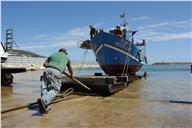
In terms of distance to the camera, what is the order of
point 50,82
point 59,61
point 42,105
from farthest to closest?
point 59,61
point 50,82
point 42,105

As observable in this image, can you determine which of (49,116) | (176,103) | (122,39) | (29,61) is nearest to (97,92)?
(176,103)

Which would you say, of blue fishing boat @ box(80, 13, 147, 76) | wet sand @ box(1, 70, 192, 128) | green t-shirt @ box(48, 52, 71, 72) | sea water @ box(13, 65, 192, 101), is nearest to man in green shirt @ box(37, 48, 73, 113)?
green t-shirt @ box(48, 52, 71, 72)

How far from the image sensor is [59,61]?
688cm

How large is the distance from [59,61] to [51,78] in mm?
496

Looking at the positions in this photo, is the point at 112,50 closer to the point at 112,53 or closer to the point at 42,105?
the point at 112,53

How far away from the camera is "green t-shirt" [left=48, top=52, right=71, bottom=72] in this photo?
22.3ft

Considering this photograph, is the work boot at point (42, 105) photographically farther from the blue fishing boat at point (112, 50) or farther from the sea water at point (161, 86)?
the blue fishing boat at point (112, 50)

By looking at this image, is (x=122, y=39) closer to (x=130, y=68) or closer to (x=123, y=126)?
(x=130, y=68)

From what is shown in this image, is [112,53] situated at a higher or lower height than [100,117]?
higher

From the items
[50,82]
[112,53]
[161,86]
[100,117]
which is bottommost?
[161,86]

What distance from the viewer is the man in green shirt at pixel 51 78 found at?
6460mm

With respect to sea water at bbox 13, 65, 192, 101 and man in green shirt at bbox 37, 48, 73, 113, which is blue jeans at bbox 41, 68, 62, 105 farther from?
sea water at bbox 13, 65, 192, 101

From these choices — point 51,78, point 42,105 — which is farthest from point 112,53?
point 42,105

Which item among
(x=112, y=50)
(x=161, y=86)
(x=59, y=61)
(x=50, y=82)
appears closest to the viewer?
(x=50, y=82)
